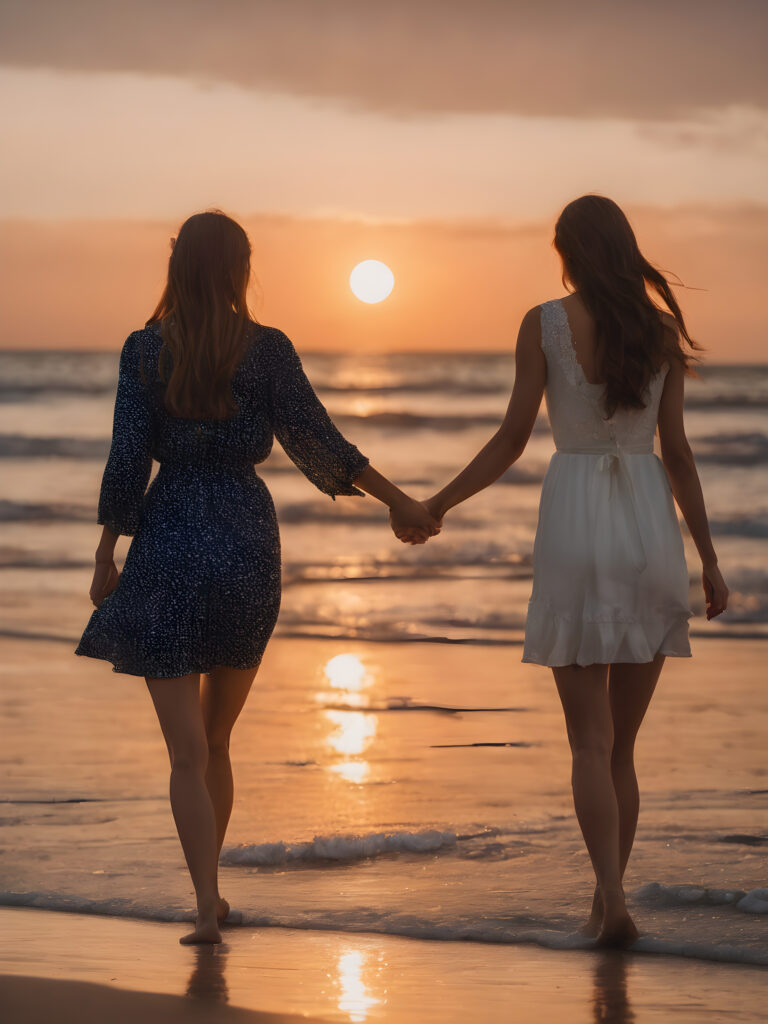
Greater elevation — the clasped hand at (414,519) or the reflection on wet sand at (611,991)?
the clasped hand at (414,519)

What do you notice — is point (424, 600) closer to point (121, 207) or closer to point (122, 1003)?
point (122, 1003)

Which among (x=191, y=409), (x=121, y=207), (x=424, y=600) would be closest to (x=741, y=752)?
(x=191, y=409)

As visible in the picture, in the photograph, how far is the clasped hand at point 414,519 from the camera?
12.8 ft

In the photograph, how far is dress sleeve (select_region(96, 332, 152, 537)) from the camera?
10.3 feet

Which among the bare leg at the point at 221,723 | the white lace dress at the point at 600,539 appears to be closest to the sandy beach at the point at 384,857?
the bare leg at the point at 221,723

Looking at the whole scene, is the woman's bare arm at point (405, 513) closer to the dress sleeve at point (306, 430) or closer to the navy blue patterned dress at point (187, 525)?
the dress sleeve at point (306, 430)

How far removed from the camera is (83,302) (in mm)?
24641

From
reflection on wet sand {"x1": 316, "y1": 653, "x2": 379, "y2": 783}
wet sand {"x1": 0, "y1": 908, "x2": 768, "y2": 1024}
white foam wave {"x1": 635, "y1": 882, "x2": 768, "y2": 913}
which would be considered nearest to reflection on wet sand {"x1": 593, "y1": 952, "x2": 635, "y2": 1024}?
wet sand {"x1": 0, "y1": 908, "x2": 768, "y2": 1024}

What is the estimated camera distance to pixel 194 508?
316 cm

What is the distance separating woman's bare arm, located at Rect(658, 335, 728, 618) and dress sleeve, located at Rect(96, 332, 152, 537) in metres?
1.25

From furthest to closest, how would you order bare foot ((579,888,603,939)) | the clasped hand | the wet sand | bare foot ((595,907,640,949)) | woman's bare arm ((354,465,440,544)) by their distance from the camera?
1. the clasped hand
2. woman's bare arm ((354,465,440,544))
3. bare foot ((579,888,603,939))
4. bare foot ((595,907,640,949))
5. the wet sand

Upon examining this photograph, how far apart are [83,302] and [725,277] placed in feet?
38.2

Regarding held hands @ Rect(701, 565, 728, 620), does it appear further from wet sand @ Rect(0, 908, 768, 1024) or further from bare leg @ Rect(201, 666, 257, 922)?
bare leg @ Rect(201, 666, 257, 922)

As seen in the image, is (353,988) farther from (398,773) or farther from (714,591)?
(398,773)
